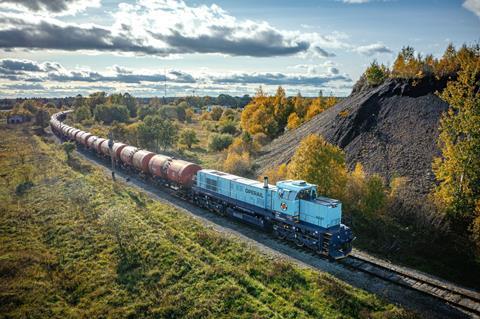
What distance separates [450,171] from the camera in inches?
1152

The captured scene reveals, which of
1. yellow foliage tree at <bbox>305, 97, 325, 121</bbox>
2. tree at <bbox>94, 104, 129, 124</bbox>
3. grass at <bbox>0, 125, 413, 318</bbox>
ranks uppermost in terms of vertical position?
yellow foliage tree at <bbox>305, 97, 325, 121</bbox>

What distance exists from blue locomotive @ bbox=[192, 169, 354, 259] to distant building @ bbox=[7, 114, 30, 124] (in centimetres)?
13897

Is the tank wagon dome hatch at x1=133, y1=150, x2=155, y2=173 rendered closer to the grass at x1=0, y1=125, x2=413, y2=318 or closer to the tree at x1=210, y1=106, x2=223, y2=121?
the grass at x1=0, y1=125, x2=413, y2=318

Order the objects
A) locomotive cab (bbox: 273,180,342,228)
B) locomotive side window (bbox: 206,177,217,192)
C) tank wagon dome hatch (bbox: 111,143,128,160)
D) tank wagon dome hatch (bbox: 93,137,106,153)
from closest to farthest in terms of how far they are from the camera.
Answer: locomotive cab (bbox: 273,180,342,228) → locomotive side window (bbox: 206,177,217,192) → tank wagon dome hatch (bbox: 111,143,128,160) → tank wagon dome hatch (bbox: 93,137,106,153)

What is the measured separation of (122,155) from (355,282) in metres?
39.9

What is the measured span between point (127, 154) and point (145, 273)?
2982 cm

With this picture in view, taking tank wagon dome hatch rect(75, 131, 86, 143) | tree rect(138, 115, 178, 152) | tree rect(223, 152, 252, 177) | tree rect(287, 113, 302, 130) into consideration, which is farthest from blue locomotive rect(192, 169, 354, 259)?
tank wagon dome hatch rect(75, 131, 86, 143)

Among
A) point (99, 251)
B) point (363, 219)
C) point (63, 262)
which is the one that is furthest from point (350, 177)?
point (63, 262)

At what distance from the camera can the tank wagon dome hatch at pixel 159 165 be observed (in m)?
41.9

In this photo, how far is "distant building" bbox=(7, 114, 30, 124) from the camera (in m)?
140

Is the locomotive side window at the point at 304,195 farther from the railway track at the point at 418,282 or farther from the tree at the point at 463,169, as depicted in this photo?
the tree at the point at 463,169

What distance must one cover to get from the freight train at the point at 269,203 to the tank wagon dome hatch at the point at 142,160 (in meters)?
0.42

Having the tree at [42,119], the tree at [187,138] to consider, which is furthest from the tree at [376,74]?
the tree at [42,119]

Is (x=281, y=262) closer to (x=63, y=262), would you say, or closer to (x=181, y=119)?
(x=63, y=262)
